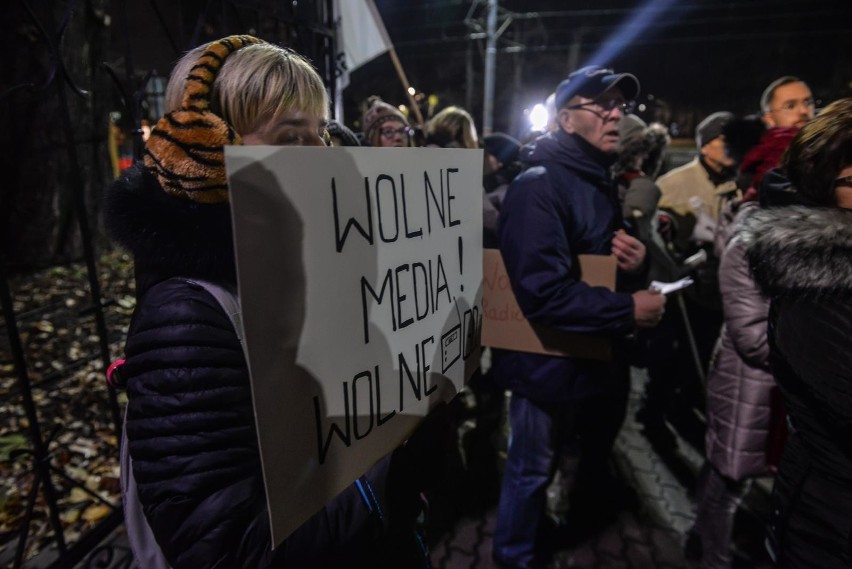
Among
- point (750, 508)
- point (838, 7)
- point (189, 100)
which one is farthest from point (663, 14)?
point (189, 100)

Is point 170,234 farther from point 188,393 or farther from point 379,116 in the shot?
point 379,116

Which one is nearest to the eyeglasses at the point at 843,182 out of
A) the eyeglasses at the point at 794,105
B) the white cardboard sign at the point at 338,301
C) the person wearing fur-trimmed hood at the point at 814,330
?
the person wearing fur-trimmed hood at the point at 814,330

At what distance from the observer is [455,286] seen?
50.4 inches

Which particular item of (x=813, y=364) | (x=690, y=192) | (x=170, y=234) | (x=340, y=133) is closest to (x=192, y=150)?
(x=170, y=234)

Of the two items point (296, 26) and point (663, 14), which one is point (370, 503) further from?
point (663, 14)

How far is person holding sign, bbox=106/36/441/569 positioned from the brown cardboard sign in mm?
1314

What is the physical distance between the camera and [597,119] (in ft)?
7.23

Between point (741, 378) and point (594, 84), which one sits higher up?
point (594, 84)

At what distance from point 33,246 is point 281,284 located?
8230 mm

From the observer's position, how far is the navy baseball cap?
2.18 meters

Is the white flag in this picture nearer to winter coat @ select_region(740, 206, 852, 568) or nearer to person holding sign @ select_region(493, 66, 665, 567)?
person holding sign @ select_region(493, 66, 665, 567)

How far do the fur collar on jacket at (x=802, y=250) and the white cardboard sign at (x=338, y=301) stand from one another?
1058mm

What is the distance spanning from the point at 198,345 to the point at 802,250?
1.67 metres

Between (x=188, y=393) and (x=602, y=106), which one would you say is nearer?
(x=188, y=393)
